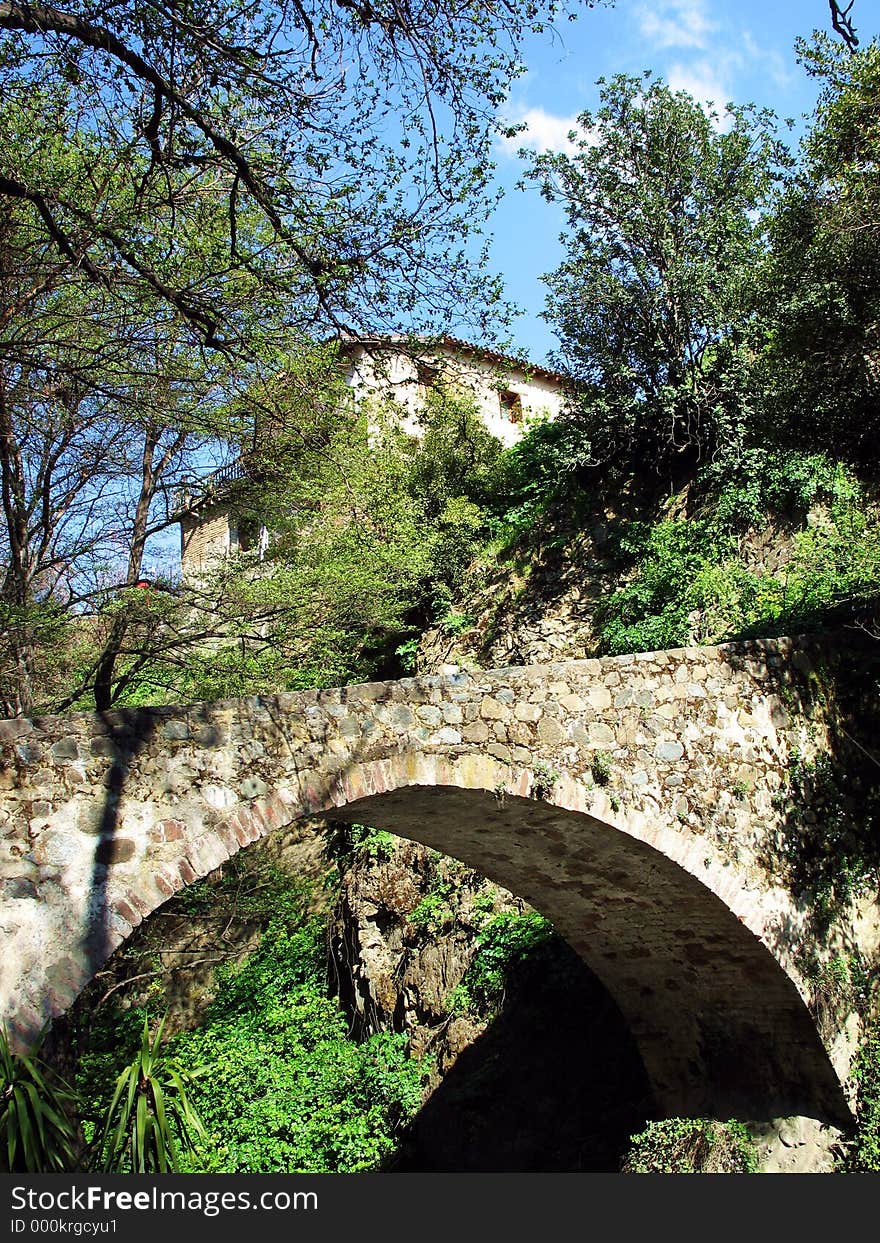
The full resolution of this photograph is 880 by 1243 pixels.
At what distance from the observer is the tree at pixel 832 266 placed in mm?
8578

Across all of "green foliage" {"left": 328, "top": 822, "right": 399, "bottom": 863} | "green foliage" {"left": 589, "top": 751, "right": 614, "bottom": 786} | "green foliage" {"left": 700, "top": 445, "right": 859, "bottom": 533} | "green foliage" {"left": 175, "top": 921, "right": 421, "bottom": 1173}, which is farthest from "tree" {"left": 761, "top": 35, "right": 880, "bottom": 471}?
"green foliage" {"left": 175, "top": 921, "right": 421, "bottom": 1173}

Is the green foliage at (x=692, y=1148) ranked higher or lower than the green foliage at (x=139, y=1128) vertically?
lower

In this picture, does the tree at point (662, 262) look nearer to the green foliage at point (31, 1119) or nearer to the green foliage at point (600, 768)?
the green foliage at point (600, 768)

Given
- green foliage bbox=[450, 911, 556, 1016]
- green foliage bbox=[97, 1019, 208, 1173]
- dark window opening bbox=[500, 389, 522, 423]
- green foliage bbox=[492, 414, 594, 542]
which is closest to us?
green foliage bbox=[97, 1019, 208, 1173]

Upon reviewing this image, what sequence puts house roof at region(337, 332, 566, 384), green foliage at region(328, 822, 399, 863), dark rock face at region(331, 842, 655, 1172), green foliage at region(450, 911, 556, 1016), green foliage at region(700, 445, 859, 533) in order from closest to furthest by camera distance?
house roof at region(337, 332, 566, 384) → dark rock face at region(331, 842, 655, 1172) → green foliage at region(450, 911, 556, 1016) → green foliage at region(700, 445, 859, 533) → green foliage at region(328, 822, 399, 863)

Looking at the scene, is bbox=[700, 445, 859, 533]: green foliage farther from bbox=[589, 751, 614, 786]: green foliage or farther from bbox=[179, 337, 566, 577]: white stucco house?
bbox=[589, 751, 614, 786]: green foliage

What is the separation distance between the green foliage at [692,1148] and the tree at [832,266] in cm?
688

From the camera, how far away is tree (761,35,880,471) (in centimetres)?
858

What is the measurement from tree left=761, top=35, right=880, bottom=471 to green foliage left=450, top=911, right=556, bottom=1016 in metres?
6.12

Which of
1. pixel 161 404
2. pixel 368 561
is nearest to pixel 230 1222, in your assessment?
pixel 161 404

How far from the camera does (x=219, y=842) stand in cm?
530

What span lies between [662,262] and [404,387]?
3986mm

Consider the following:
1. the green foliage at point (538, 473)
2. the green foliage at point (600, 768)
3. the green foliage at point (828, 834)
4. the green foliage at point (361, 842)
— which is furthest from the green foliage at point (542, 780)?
the green foliage at point (538, 473)

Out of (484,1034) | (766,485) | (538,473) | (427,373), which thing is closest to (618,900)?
(484,1034)
